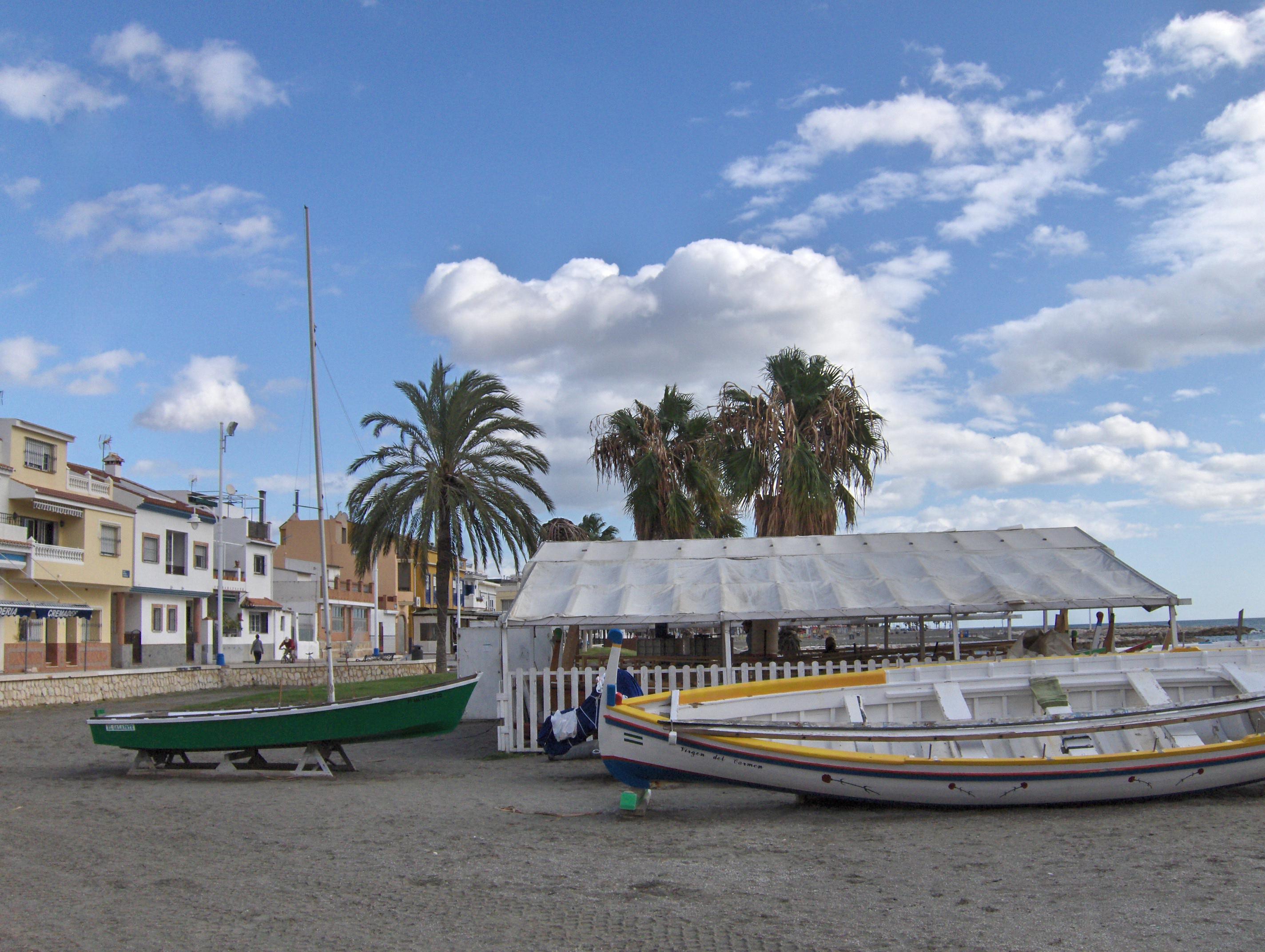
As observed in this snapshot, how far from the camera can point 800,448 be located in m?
22.0

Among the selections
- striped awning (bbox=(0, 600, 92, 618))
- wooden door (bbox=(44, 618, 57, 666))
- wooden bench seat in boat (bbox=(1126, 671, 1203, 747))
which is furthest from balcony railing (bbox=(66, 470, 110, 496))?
wooden bench seat in boat (bbox=(1126, 671, 1203, 747))

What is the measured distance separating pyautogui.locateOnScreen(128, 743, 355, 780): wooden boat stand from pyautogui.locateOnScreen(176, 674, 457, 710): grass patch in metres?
7.64

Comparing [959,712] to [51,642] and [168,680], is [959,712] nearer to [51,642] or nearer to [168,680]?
[168,680]

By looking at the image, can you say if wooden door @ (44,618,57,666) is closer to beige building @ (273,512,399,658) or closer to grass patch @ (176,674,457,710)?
grass patch @ (176,674,457,710)

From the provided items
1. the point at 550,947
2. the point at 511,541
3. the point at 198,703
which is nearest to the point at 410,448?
the point at 511,541

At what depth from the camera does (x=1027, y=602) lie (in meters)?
13.7

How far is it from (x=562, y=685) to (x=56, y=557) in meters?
28.5

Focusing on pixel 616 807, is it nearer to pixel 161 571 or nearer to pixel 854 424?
pixel 854 424

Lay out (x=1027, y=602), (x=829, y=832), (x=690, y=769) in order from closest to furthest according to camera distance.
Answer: (x=829, y=832)
(x=690, y=769)
(x=1027, y=602)

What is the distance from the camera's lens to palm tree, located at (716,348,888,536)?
22.0m

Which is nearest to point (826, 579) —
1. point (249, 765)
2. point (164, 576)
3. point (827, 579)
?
point (827, 579)

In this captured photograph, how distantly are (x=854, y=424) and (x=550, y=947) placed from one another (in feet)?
62.3

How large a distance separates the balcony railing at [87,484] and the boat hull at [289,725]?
28758mm

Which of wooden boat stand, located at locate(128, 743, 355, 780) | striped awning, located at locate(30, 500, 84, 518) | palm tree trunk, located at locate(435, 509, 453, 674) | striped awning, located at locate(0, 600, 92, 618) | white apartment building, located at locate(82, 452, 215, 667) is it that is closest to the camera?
wooden boat stand, located at locate(128, 743, 355, 780)
